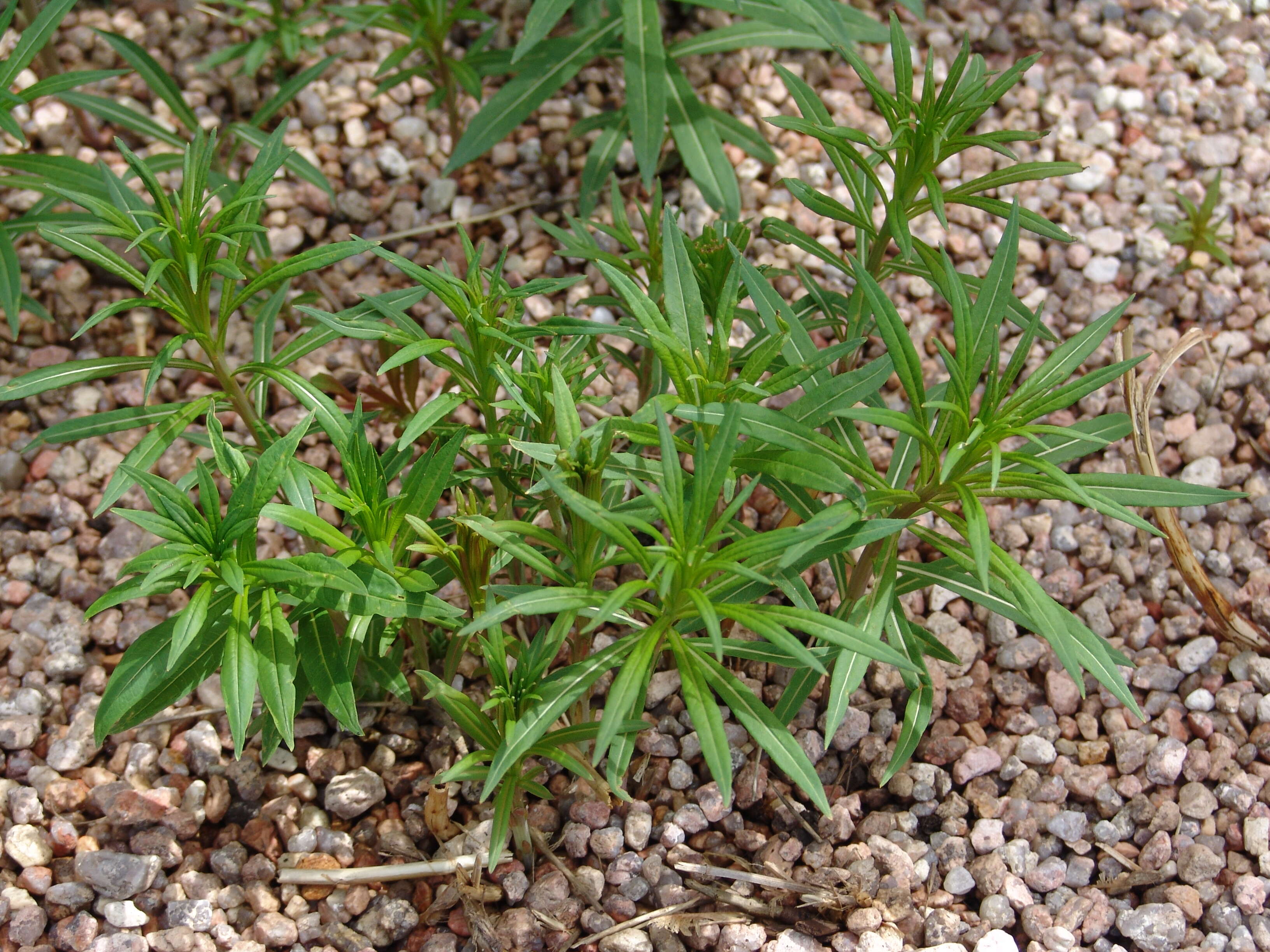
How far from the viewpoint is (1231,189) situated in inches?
144

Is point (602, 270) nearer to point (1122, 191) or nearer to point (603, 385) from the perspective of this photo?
point (603, 385)

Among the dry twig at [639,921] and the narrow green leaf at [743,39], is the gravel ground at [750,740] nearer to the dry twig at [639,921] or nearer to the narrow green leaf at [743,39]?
the dry twig at [639,921]

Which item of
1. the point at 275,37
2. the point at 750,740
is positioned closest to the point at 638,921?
the point at 750,740

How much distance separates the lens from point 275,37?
11.7ft

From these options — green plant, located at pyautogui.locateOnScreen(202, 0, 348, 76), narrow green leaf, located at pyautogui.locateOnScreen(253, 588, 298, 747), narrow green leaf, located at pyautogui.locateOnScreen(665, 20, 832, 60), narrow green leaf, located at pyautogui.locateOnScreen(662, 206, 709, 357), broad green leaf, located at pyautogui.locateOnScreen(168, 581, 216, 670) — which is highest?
narrow green leaf, located at pyautogui.locateOnScreen(665, 20, 832, 60)

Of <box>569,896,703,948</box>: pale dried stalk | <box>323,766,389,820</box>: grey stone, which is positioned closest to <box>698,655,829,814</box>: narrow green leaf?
<box>569,896,703,948</box>: pale dried stalk

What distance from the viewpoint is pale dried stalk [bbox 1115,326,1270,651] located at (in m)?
2.70

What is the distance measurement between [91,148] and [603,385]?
74.4 inches

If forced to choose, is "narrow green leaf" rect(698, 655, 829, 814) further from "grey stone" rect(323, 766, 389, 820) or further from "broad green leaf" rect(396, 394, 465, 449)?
"grey stone" rect(323, 766, 389, 820)

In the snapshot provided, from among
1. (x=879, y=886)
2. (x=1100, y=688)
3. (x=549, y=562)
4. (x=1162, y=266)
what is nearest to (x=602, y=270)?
(x=549, y=562)

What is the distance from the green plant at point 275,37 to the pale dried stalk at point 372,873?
7.81 ft

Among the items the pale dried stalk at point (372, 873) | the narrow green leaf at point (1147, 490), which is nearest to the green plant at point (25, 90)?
the pale dried stalk at point (372, 873)

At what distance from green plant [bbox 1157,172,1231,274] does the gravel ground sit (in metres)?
0.06

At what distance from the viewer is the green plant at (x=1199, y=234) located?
11.1 ft
